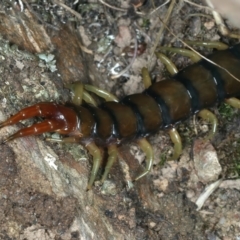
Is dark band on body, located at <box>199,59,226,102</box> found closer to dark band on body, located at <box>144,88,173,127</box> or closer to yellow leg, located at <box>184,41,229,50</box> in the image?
yellow leg, located at <box>184,41,229,50</box>

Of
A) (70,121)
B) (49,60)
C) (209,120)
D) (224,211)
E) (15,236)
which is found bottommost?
(224,211)

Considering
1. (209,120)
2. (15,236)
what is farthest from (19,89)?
(209,120)

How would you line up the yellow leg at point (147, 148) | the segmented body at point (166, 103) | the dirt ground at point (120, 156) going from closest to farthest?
1. the dirt ground at point (120, 156)
2. the segmented body at point (166, 103)
3. the yellow leg at point (147, 148)

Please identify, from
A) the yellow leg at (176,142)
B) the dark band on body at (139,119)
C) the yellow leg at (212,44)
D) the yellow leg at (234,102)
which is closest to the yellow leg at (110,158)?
the dark band on body at (139,119)

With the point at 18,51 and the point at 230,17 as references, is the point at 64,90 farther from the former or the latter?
the point at 230,17

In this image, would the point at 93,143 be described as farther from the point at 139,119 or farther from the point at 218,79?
the point at 218,79

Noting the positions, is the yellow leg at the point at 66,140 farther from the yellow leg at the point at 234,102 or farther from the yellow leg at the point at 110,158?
the yellow leg at the point at 234,102

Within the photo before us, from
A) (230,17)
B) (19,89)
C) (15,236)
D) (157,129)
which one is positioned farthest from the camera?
(230,17)
